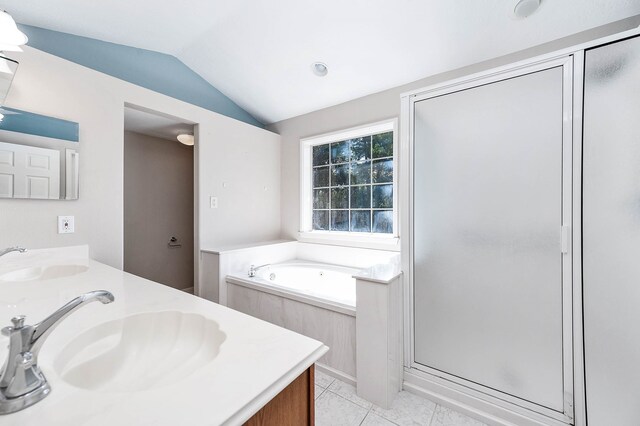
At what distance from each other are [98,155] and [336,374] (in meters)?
2.28

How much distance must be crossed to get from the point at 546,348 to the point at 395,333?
2.41ft

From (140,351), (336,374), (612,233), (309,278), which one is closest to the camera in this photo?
(140,351)

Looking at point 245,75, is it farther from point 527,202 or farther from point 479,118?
point 527,202

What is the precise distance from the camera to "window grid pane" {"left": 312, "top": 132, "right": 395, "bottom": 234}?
2773mm

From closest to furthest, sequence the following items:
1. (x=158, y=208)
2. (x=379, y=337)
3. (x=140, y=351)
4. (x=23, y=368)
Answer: (x=23, y=368), (x=140, y=351), (x=379, y=337), (x=158, y=208)

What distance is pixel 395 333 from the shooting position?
1591 mm

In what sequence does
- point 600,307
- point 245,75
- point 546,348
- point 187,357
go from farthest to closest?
point 245,75 < point 546,348 < point 600,307 < point 187,357

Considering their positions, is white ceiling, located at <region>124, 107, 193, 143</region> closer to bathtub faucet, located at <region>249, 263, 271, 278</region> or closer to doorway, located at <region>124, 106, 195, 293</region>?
doorway, located at <region>124, 106, 195, 293</region>

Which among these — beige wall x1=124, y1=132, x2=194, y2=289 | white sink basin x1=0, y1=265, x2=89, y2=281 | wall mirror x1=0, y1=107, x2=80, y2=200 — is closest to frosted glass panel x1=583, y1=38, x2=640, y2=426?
white sink basin x1=0, y1=265, x2=89, y2=281

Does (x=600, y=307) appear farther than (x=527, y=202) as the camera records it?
No

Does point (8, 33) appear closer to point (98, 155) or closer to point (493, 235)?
point (98, 155)

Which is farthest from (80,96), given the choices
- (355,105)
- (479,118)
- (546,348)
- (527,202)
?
(546,348)

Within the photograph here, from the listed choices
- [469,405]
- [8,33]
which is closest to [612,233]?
[469,405]

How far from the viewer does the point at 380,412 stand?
4.91 ft
